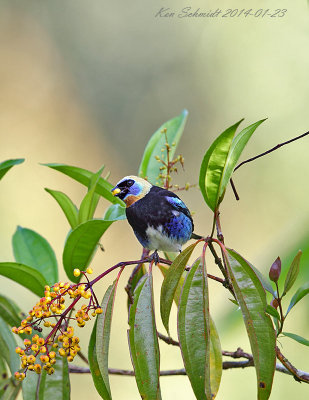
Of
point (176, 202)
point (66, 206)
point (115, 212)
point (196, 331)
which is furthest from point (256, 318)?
point (66, 206)

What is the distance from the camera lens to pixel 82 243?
1.31 meters

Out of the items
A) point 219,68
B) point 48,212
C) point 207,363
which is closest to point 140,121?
Answer: point 219,68

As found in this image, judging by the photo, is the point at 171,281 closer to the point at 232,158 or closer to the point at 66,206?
the point at 232,158

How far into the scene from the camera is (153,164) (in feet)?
5.13

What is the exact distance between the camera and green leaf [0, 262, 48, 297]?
1278 mm

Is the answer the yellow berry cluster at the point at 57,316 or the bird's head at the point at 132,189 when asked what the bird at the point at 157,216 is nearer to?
the bird's head at the point at 132,189

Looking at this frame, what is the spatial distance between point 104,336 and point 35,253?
1.92 ft

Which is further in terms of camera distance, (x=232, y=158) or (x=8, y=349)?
(x=8, y=349)

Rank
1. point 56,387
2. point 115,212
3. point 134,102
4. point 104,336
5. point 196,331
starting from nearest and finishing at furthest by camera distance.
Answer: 1. point 196,331
2. point 104,336
3. point 56,387
4. point 115,212
5. point 134,102

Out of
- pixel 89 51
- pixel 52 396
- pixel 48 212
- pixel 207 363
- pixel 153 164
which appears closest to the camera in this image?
pixel 207 363

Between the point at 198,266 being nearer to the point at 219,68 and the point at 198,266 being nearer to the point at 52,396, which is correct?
the point at 52,396

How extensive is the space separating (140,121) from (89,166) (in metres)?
0.50

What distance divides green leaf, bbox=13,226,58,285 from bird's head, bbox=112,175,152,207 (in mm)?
295

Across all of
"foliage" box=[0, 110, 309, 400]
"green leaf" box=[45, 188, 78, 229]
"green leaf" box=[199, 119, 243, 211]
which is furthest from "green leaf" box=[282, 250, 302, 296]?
"green leaf" box=[45, 188, 78, 229]
